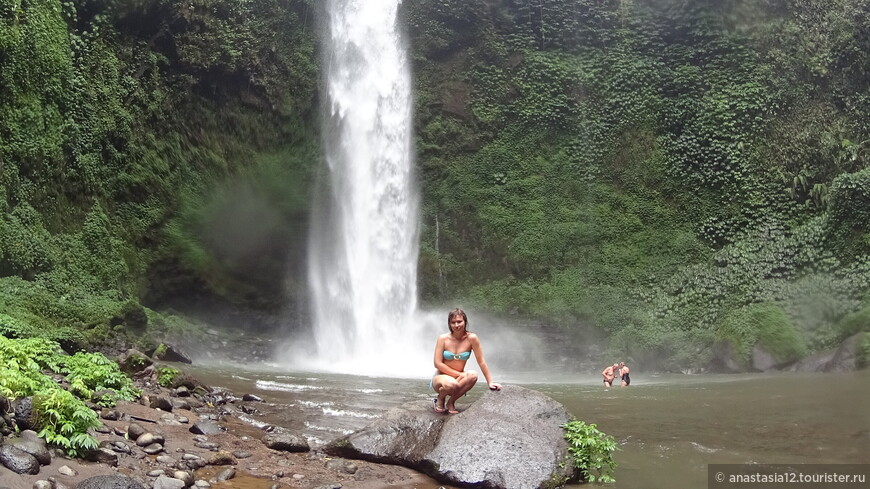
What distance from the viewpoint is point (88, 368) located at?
732 cm

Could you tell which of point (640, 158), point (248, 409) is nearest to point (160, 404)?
point (248, 409)

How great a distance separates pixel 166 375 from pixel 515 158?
1611 cm

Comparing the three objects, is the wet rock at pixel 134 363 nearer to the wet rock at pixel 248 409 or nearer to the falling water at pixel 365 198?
the wet rock at pixel 248 409

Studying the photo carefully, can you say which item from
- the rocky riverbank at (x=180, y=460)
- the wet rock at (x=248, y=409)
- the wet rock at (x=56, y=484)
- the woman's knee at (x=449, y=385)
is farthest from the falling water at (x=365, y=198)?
the wet rock at (x=56, y=484)

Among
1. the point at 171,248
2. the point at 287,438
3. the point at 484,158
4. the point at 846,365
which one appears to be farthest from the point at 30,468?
the point at 484,158

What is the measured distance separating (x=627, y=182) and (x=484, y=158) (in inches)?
185

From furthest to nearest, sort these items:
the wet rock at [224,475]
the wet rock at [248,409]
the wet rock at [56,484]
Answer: the wet rock at [248,409] → the wet rock at [224,475] → the wet rock at [56,484]

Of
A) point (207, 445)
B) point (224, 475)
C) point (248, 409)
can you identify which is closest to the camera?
point (224, 475)

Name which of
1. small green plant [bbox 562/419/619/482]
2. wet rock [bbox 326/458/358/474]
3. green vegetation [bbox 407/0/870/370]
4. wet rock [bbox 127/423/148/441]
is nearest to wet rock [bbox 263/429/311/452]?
wet rock [bbox 326/458/358/474]

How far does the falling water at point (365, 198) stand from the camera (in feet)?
67.0

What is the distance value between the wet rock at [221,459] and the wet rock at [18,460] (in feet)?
4.46

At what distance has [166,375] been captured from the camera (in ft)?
29.1

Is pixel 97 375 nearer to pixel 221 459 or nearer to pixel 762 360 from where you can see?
pixel 221 459

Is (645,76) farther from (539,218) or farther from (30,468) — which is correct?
(30,468)
